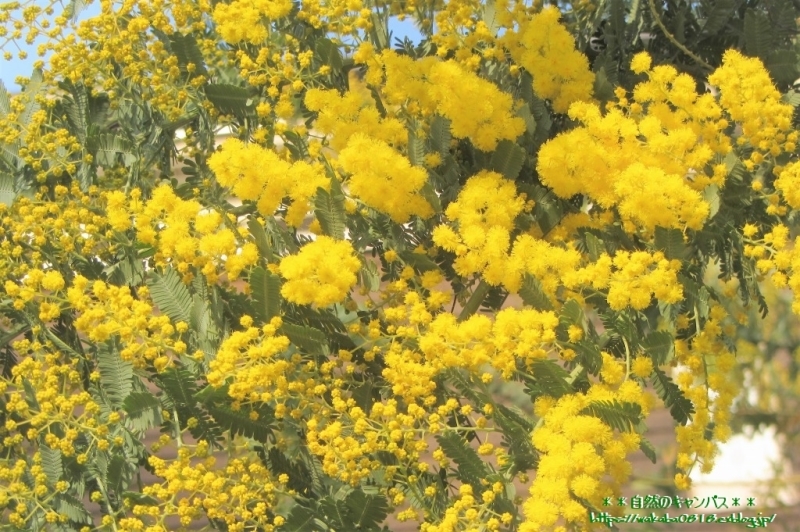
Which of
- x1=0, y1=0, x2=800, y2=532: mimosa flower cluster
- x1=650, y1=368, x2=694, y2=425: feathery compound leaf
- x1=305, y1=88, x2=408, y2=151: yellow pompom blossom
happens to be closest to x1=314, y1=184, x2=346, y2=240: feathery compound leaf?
x1=0, y1=0, x2=800, y2=532: mimosa flower cluster

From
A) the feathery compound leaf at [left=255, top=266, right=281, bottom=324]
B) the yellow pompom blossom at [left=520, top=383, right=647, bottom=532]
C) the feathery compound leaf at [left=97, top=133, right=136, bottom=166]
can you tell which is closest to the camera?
the yellow pompom blossom at [left=520, top=383, right=647, bottom=532]

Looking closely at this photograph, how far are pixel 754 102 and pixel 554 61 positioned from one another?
0.27 metres

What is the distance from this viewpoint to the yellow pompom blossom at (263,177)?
1199 mm

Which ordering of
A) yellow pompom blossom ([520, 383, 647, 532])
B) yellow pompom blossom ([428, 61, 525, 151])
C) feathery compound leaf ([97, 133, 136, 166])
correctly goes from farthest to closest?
feathery compound leaf ([97, 133, 136, 166]) → yellow pompom blossom ([428, 61, 525, 151]) → yellow pompom blossom ([520, 383, 647, 532])

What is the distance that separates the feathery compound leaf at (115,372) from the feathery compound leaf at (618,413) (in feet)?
1.88

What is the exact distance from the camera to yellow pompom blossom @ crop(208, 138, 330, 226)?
1.20 metres

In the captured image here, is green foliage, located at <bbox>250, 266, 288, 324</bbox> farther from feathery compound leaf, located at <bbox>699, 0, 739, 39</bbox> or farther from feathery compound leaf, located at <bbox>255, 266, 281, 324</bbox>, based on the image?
feathery compound leaf, located at <bbox>699, 0, 739, 39</bbox>

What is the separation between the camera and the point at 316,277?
1.13 m

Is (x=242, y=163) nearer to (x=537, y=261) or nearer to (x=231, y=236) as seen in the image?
(x=231, y=236)

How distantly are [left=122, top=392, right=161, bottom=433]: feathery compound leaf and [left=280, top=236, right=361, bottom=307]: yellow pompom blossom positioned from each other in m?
0.21

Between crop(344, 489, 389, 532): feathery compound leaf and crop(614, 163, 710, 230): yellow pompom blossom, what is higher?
crop(614, 163, 710, 230): yellow pompom blossom

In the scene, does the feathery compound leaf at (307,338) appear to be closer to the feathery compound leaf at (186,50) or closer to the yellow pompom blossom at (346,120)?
the yellow pompom blossom at (346,120)

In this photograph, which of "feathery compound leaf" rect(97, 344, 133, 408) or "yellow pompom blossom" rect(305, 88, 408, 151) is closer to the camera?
"feathery compound leaf" rect(97, 344, 133, 408)

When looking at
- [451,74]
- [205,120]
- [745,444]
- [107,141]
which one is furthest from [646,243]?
[745,444]
